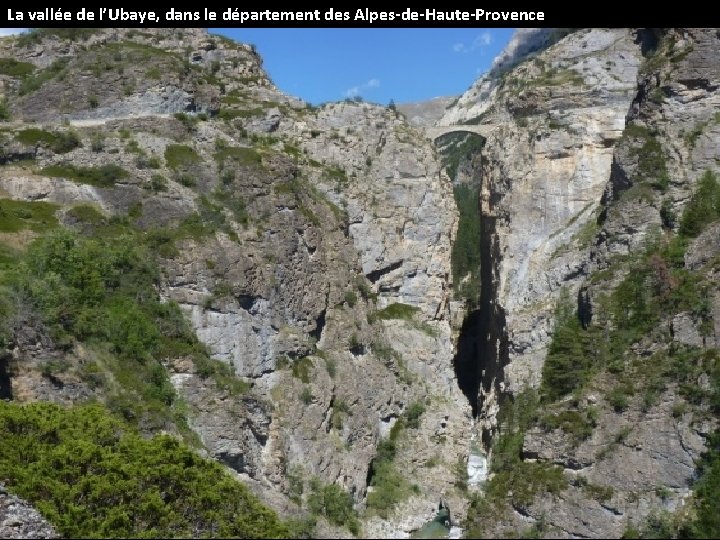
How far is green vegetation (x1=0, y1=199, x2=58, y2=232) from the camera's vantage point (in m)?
58.2

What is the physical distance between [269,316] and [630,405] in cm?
2932

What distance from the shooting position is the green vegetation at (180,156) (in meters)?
69.8

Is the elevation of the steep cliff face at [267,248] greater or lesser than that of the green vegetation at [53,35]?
lesser

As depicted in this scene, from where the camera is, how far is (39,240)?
185 ft

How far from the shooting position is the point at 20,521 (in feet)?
100

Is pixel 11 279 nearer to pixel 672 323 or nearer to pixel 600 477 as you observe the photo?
pixel 600 477

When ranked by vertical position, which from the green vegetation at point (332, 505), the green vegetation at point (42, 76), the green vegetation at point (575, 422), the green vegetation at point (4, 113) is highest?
the green vegetation at point (42, 76)

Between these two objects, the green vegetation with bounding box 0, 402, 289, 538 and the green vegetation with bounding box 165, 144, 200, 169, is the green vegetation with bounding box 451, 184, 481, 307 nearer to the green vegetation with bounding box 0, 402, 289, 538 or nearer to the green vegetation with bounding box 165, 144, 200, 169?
the green vegetation with bounding box 165, 144, 200, 169

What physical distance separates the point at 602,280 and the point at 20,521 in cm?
5627

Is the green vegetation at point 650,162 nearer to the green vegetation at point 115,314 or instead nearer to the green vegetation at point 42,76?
the green vegetation at point 115,314

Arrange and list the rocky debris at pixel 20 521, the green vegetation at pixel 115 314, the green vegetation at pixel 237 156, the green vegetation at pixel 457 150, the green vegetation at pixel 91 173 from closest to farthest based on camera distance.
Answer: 1. the rocky debris at pixel 20 521
2. the green vegetation at pixel 115 314
3. the green vegetation at pixel 91 173
4. the green vegetation at pixel 237 156
5. the green vegetation at pixel 457 150

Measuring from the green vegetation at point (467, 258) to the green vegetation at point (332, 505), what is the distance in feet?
202

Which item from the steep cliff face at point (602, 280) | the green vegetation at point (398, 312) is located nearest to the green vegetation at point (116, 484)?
the steep cliff face at point (602, 280)

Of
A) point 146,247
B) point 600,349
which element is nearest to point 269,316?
point 146,247
